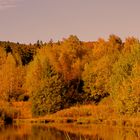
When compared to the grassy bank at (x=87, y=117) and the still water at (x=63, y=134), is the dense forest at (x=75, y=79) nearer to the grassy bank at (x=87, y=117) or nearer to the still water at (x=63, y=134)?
the grassy bank at (x=87, y=117)

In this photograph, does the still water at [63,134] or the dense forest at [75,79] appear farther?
the dense forest at [75,79]

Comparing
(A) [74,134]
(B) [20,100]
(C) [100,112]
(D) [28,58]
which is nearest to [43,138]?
(A) [74,134]

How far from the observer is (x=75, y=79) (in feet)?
238

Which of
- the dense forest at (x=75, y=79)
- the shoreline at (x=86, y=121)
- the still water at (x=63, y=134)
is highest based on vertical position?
the dense forest at (x=75, y=79)

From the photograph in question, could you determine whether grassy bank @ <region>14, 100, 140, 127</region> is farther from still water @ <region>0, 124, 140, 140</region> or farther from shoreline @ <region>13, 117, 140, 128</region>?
still water @ <region>0, 124, 140, 140</region>

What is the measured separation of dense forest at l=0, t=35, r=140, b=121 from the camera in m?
51.7

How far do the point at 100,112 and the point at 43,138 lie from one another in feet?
59.4

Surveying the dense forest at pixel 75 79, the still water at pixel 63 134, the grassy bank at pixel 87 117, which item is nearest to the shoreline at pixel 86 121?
the grassy bank at pixel 87 117

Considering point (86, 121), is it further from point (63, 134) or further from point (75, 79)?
point (75, 79)

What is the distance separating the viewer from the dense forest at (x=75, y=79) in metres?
51.7

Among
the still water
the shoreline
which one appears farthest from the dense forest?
the still water

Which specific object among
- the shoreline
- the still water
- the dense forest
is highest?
the dense forest

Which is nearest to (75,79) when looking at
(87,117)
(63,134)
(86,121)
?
(87,117)

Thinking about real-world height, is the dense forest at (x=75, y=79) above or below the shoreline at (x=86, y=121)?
above
